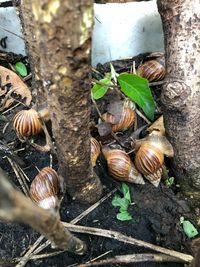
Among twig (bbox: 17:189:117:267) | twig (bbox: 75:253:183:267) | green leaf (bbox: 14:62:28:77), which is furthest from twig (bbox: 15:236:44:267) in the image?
green leaf (bbox: 14:62:28:77)

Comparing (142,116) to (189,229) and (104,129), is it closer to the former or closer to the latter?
(104,129)

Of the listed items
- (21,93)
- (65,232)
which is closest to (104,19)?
(21,93)

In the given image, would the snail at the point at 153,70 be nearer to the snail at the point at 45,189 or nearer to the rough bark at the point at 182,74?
the rough bark at the point at 182,74

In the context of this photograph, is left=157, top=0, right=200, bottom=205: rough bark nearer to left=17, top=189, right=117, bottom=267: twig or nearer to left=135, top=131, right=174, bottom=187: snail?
left=135, top=131, right=174, bottom=187: snail

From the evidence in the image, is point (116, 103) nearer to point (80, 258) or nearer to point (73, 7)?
point (80, 258)

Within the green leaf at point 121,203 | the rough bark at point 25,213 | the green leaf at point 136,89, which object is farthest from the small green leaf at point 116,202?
the rough bark at point 25,213

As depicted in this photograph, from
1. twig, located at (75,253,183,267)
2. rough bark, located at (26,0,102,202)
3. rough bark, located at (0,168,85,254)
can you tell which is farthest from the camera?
twig, located at (75,253,183,267)
